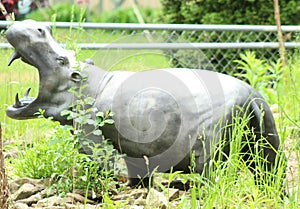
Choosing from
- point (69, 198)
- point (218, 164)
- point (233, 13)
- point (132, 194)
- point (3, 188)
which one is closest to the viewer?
point (3, 188)

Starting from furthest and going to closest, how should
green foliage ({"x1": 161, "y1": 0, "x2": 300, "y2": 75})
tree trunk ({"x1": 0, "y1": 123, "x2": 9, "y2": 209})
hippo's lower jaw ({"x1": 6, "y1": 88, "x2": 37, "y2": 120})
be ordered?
1. green foliage ({"x1": 161, "y1": 0, "x2": 300, "y2": 75})
2. hippo's lower jaw ({"x1": 6, "y1": 88, "x2": 37, "y2": 120})
3. tree trunk ({"x1": 0, "y1": 123, "x2": 9, "y2": 209})

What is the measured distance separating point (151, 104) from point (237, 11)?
548 centimetres

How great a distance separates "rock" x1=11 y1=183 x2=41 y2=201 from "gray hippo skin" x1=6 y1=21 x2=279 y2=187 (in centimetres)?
40

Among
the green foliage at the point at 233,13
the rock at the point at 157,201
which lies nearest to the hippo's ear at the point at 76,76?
the rock at the point at 157,201

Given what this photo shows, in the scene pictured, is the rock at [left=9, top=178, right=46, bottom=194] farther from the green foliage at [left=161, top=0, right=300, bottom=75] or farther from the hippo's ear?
the green foliage at [left=161, top=0, right=300, bottom=75]

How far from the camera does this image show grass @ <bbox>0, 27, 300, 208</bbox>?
2738 mm

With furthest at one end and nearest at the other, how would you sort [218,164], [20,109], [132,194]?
1. [20,109]
2. [132,194]
3. [218,164]

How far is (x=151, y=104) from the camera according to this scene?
10.4 ft

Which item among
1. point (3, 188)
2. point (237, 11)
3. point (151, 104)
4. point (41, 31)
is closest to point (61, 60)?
point (41, 31)

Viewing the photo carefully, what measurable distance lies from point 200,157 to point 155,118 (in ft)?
1.03

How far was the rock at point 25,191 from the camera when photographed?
10.6 feet

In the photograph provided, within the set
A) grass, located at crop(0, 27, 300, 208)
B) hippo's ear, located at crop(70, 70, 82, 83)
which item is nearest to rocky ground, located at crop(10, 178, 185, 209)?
grass, located at crop(0, 27, 300, 208)

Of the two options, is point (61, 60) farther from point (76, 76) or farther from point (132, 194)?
point (132, 194)

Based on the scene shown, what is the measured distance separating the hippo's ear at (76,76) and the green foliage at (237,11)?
525 centimetres
